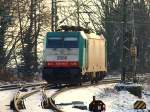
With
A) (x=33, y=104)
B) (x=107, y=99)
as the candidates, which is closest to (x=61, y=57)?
(x=107, y=99)

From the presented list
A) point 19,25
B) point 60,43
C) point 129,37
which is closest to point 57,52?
point 60,43

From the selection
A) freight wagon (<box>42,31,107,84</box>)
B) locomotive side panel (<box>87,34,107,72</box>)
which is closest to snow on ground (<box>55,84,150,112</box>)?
freight wagon (<box>42,31,107,84</box>)

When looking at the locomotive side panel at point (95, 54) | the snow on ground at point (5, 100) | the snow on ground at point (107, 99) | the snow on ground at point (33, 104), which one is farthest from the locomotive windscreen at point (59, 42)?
the snow on ground at point (33, 104)

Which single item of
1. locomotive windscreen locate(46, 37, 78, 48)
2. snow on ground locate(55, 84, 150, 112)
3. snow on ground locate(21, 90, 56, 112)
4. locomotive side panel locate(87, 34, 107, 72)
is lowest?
snow on ground locate(55, 84, 150, 112)

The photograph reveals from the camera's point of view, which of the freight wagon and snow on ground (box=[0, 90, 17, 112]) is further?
the freight wagon

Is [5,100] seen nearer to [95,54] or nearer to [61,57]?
[61,57]

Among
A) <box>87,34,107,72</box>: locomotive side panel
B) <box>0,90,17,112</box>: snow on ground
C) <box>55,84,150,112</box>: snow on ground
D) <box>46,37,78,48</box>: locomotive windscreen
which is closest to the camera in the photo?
<box>0,90,17,112</box>: snow on ground

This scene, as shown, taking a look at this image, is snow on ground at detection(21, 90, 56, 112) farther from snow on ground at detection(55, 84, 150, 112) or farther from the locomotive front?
the locomotive front

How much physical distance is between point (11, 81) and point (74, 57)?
8.96 m

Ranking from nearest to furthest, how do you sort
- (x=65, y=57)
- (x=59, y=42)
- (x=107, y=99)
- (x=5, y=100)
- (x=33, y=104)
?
(x=33, y=104) → (x=5, y=100) → (x=107, y=99) → (x=65, y=57) → (x=59, y=42)

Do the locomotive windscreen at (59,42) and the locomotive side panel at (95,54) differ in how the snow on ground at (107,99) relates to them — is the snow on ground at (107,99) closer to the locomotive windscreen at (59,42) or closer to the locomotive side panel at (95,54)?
the locomotive windscreen at (59,42)

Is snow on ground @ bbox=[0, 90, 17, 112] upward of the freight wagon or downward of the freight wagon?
downward

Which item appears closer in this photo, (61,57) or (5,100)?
(5,100)

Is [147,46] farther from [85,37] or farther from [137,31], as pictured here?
[85,37]
